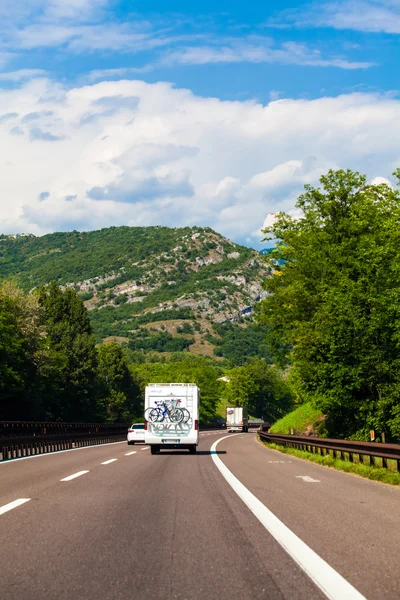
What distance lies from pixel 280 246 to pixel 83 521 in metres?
40.4

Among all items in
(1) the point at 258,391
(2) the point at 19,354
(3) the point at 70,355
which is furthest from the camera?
(1) the point at 258,391

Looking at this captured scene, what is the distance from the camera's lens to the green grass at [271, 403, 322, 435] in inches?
2051

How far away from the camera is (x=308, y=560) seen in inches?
257

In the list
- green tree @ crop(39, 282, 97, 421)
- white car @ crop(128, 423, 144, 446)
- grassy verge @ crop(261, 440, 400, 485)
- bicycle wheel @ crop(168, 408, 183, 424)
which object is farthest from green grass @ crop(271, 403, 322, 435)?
green tree @ crop(39, 282, 97, 421)

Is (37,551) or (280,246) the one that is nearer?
(37,551)

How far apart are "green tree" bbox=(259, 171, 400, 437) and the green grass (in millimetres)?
6689

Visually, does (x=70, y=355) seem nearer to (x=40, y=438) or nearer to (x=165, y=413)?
(x=40, y=438)

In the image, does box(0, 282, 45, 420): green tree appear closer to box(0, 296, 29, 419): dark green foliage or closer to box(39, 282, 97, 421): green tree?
box(0, 296, 29, 419): dark green foliage

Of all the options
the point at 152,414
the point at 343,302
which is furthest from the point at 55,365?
the point at 152,414

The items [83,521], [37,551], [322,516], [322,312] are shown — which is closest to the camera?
[37,551]

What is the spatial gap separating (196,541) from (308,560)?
4.80 ft

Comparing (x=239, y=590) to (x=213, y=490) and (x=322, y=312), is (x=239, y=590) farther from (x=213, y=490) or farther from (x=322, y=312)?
(x=322, y=312)

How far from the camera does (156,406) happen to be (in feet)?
92.4

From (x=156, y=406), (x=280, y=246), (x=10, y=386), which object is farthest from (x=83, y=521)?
(x=10, y=386)
